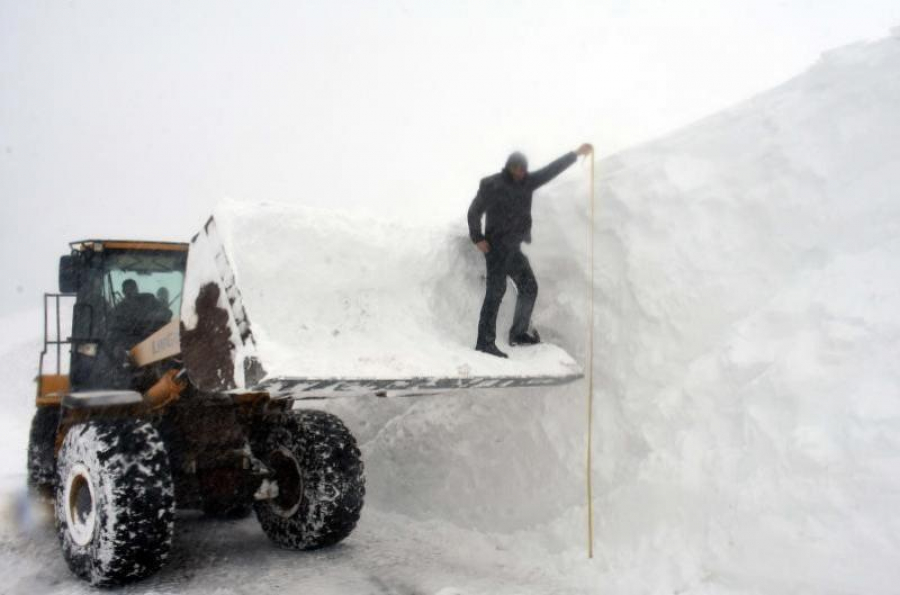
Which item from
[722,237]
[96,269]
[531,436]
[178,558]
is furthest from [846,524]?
[96,269]

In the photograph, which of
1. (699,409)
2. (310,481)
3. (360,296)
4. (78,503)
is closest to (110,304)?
(78,503)

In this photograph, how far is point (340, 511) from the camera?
491cm

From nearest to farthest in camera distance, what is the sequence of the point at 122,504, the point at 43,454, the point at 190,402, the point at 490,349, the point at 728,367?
1. the point at 122,504
2. the point at 728,367
3. the point at 490,349
4. the point at 190,402
5. the point at 43,454

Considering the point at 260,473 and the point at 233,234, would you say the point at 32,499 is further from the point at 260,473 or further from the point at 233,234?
the point at 233,234

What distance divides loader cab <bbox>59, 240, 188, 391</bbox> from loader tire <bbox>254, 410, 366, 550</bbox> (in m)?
1.43

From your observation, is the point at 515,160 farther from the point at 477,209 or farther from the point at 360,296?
the point at 360,296

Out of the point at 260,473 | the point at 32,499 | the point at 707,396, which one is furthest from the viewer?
the point at 32,499

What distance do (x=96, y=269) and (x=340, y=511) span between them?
10.0 feet

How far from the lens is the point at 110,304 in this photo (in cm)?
570

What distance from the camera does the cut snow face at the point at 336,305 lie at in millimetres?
3748

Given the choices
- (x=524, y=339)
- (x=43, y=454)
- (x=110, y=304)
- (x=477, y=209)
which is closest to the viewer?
(x=477, y=209)

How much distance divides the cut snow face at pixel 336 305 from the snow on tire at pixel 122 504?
0.69 metres

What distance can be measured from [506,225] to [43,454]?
15.4ft

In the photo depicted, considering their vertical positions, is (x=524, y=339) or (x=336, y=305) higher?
(x=336, y=305)
